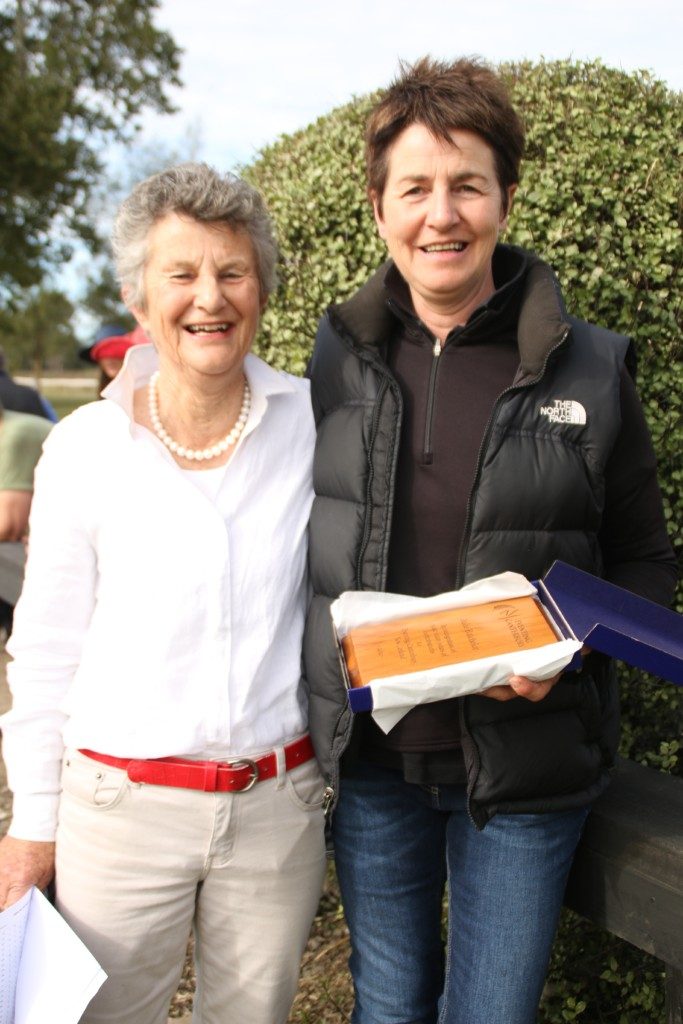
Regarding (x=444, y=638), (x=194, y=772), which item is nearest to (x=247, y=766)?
(x=194, y=772)

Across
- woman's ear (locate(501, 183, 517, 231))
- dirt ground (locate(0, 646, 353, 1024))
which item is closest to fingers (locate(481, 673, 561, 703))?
woman's ear (locate(501, 183, 517, 231))

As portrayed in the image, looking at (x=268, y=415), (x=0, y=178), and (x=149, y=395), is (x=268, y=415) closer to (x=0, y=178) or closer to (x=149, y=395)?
(x=149, y=395)

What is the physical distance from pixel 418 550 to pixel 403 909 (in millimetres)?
842

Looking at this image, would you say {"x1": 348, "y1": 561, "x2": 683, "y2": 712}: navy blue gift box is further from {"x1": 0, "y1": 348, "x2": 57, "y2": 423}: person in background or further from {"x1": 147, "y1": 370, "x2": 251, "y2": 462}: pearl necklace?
{"x1": 0, "y1": 348, "x2": 57, "y2": 423}: person in background

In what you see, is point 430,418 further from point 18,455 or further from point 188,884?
point 18,455

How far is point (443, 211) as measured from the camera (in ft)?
6.46

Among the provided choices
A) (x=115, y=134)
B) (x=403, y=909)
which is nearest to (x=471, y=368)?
(x=403, y=909)

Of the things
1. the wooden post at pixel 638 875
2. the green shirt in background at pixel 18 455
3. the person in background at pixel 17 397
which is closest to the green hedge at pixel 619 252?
the wooden post at pixel 638 875

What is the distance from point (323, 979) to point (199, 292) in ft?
7.82

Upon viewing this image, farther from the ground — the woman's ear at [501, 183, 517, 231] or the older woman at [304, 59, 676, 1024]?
the woman's ear at [501, 183, 517, 231]

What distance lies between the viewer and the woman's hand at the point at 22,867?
6.63 feet

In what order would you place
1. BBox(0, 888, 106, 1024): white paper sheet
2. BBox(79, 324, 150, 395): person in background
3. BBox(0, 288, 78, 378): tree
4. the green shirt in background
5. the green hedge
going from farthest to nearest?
BBox(0, 288, 78, 378): tree → BBox(79, 324, 150, 395): person in background → the green shirt in background → the green hedge → BBox(0, 888, 106, 1024): white paper sheet

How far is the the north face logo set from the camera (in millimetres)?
1932

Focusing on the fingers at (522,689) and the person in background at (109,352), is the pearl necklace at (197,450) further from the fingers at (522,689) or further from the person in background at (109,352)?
the person in background at (109,352)
